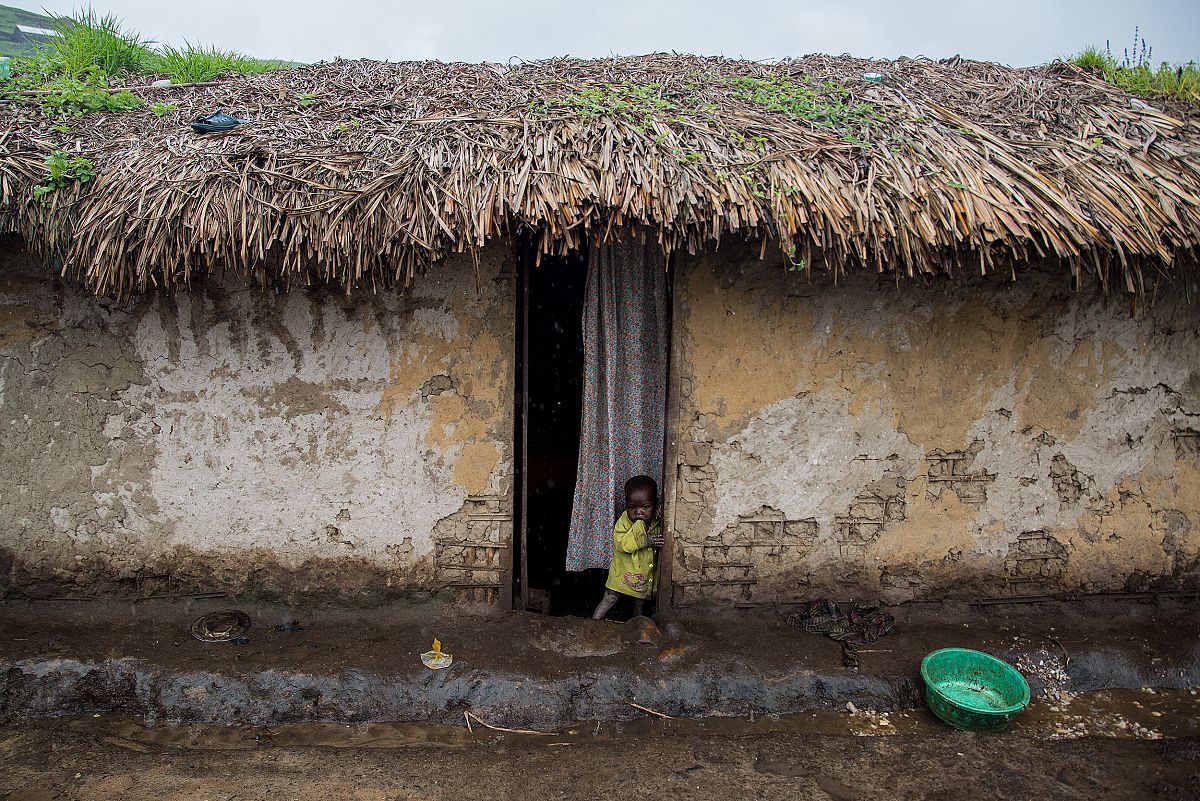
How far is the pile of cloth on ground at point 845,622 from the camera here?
4.29 metres

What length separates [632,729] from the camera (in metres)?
3.85

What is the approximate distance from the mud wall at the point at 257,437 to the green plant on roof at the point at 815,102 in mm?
1699

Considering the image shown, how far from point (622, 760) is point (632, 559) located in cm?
111

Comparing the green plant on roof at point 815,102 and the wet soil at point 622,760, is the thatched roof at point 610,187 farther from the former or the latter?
the wet soil at point 622,760

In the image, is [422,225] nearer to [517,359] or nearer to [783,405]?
[517,359]

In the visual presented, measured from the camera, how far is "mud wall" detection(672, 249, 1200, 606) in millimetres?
4195

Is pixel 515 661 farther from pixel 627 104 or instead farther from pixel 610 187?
pixel 627 104

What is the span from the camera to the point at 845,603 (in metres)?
4.54

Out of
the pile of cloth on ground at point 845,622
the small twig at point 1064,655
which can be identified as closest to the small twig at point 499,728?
the pile of cloth on ground at point 845,622

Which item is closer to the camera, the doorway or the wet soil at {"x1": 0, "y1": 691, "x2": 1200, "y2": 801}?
the wet soil at {"x1": 0, "y1": 691, "x2": 1200, "y2": 801}

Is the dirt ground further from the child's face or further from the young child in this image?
the child's face

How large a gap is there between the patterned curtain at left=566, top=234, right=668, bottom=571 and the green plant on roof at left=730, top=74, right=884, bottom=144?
1019mm

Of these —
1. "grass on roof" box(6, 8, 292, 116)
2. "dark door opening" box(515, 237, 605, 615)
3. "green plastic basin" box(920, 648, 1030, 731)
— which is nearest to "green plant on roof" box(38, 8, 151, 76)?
"grass on roof" box(6, 8, 292, 116)

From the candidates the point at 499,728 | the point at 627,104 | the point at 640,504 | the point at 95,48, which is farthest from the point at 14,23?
the point at 499,728
